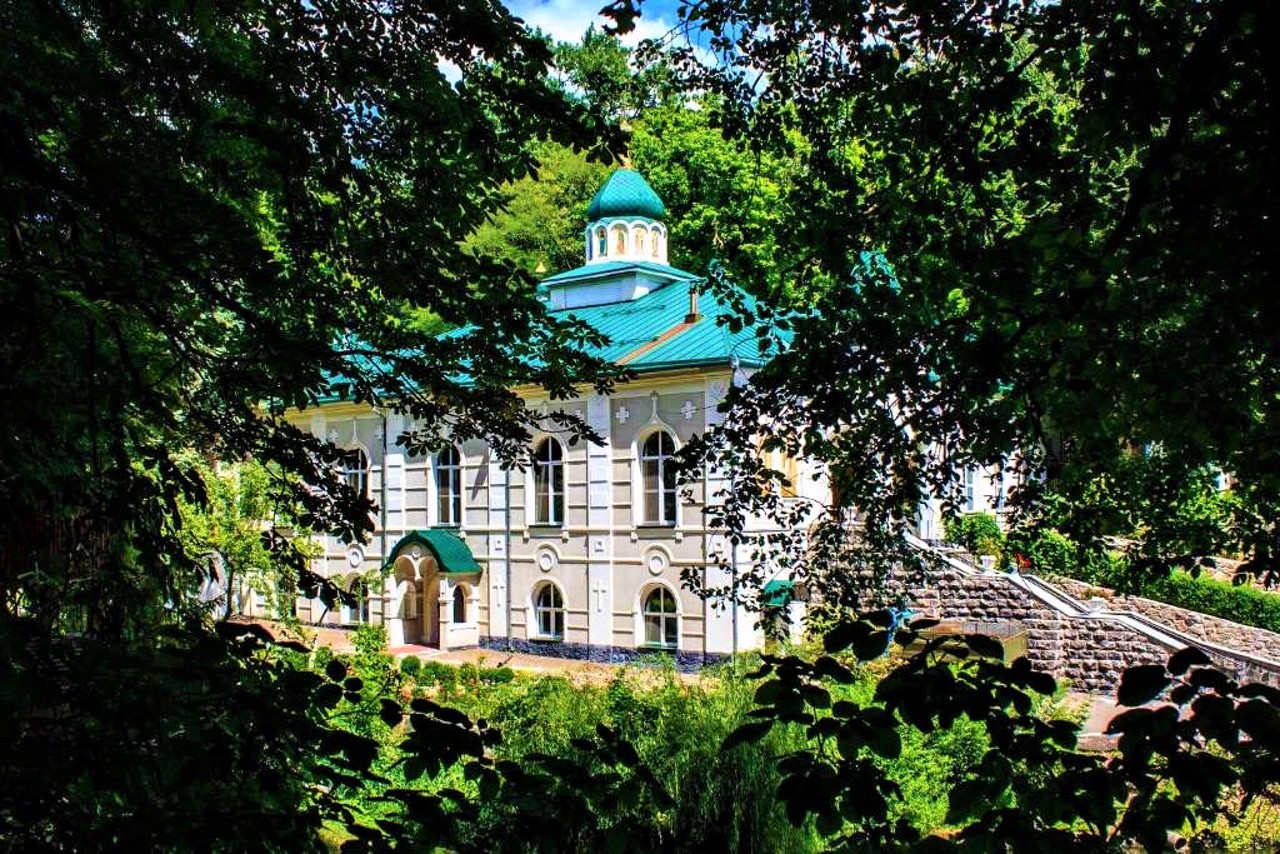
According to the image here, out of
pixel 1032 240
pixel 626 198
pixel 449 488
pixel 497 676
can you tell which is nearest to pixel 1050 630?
pixel 497 676

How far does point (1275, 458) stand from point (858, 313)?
178 cm

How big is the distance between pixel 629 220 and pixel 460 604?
899 cm

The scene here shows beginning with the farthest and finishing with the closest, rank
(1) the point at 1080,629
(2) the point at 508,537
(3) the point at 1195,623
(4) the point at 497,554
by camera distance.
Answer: (4) the point at 497,554 → (2) the point at 508,537 → (3) the point at 1195,623 → (1) the point at 1080,629

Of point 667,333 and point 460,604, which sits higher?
point 667,333

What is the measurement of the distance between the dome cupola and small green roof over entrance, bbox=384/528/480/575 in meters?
6.96

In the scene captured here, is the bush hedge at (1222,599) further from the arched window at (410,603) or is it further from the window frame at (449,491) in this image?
the arched window at (410,603)

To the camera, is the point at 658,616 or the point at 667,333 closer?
the point at 658,616

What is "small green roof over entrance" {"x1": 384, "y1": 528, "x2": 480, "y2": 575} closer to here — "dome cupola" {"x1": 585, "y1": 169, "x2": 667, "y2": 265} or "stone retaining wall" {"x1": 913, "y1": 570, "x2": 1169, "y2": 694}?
"dome cupola" {"x1": 585, "y1": 169, "x2": 667, "y2": 265}

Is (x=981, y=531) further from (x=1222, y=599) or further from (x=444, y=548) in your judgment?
(x=444, y=548)

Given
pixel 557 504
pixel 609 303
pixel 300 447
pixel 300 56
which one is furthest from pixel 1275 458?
pixel 609 303

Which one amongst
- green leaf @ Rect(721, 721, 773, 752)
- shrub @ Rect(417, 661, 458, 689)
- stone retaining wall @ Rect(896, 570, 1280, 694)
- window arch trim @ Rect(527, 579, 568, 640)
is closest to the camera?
green leaf @ Rect(721, 721, 773, 752)

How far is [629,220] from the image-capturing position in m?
24.9

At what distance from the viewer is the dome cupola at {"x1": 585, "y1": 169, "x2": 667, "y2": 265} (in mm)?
24891

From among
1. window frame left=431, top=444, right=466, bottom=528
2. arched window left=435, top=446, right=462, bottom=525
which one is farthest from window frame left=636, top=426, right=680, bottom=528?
arched window left=435, top=446, right=462, bottom=525
